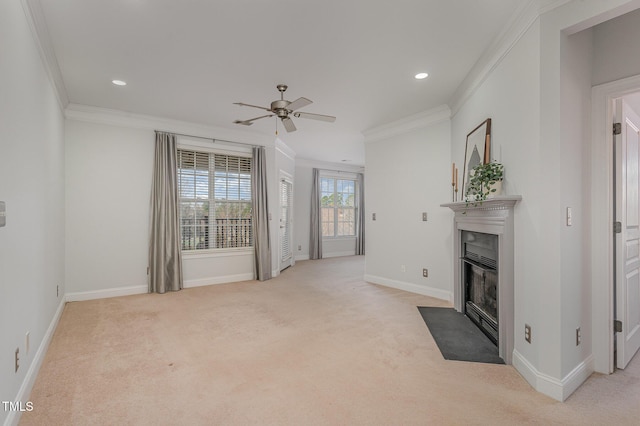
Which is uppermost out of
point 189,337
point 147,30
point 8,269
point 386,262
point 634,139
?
point 147,30

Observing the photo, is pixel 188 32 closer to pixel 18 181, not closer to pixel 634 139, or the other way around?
pixel 18 181

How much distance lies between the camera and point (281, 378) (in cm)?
226

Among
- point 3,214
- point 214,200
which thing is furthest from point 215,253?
point 3,214

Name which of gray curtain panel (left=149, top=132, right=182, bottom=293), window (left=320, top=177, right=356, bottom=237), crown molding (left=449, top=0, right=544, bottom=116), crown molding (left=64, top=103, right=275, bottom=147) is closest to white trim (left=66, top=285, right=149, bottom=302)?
gray curtain panel (left=149, top=132, right=182, bottom=293)

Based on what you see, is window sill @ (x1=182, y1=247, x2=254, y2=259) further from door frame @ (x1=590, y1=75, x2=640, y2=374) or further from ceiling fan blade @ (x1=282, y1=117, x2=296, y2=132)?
door frame @ (x1=590, y1=75, x2=640, y2=374)

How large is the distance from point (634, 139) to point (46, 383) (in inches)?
195

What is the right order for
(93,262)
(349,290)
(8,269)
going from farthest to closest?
1. (349,290)
2. (93,262)
3. (8,269)

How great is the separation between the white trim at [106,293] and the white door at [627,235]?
5.51 m

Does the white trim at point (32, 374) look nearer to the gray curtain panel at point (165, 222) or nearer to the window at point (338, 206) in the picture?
the gray curtain panel at point (165, 222)

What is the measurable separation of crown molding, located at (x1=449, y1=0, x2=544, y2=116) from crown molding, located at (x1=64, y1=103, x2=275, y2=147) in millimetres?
3508

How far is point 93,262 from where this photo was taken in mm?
4359

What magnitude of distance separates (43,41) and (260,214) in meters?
3.56

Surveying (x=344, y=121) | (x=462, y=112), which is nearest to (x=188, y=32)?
(x=344, y=121)

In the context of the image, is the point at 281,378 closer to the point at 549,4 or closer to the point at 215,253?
the point at 549,4
